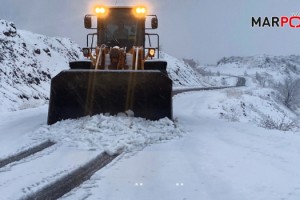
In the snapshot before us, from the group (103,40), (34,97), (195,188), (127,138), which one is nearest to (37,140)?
(127,138)

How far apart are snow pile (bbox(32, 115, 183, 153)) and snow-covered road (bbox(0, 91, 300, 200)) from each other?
18mm

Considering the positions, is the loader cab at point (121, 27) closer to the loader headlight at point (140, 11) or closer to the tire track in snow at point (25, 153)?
the loader headlight at point (140, 11)

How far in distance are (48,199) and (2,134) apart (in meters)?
3.62

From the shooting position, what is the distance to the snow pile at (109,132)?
18.6 feet

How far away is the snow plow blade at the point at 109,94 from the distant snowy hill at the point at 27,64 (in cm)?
757

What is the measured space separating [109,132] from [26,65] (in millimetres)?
18254

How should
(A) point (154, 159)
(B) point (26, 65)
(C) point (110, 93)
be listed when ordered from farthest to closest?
(B) point (26, 65) → (C) point (110, 93) → (A) point (154, 159)

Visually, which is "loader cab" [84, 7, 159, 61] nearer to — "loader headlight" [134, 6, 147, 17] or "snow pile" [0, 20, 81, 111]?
"loader headlight" [134, 6, 147, 17]

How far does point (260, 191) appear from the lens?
3531mm

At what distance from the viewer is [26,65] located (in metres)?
22.9

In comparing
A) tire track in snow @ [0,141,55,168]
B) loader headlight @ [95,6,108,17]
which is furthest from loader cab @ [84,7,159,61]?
tire track in snow @ [0,141,55,168]

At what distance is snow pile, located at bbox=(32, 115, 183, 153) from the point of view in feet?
18.6

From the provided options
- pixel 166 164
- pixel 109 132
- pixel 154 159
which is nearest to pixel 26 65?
pixel 109 132

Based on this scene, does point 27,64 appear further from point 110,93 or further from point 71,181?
point 71,181
